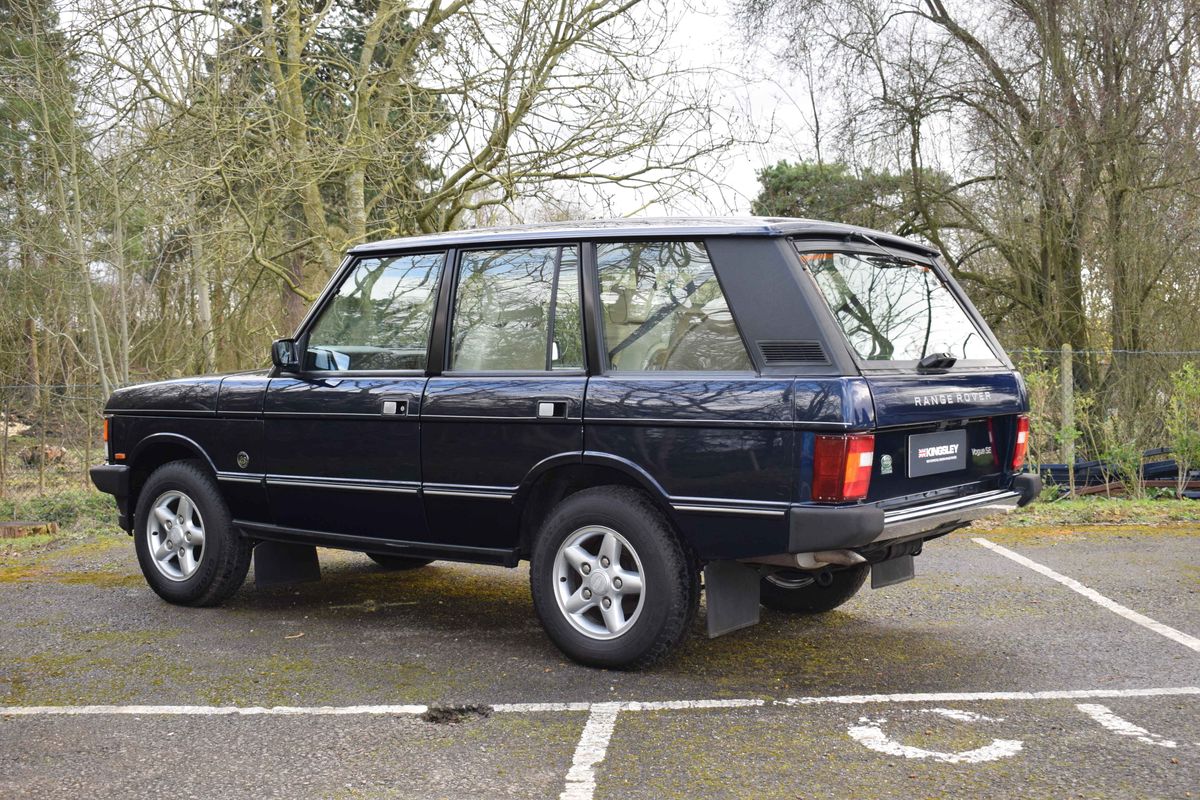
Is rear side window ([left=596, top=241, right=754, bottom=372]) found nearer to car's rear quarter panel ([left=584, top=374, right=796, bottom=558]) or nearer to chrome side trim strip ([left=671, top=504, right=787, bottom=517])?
car's rear quarter panel ([left=584, top=374, right=796, bottom=558])

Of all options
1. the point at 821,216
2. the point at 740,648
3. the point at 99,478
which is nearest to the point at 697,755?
the point at 740,648

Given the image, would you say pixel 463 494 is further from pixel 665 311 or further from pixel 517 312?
pixel 665 311

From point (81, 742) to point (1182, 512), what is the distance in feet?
26.6

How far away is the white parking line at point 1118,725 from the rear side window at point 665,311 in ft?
5.91

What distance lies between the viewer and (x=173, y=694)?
460 cm

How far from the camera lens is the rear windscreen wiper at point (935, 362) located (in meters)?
4.68

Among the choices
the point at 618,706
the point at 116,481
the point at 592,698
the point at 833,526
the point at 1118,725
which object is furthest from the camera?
the point at 116,481

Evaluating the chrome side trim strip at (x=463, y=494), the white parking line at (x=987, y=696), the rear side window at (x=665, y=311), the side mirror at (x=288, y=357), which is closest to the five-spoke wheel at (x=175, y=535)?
the side mirror at (x=288, y=357)

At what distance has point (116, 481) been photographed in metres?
6.51

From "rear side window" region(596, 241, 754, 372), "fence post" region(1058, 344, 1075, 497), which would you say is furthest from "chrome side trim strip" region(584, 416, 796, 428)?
"fence post" region(1058, 344, 1075, 497)

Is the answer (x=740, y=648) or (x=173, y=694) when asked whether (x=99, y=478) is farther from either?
(x=740, y=648)

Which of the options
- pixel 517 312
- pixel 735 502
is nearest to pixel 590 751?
pixel 735 502

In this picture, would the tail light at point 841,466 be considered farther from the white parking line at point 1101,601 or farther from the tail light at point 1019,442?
the white parking line at point 1101,601

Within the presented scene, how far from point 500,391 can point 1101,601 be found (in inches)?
137
